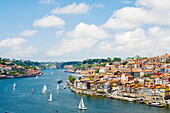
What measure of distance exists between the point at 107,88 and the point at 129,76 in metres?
10.1

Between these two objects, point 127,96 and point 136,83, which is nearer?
point 127,96

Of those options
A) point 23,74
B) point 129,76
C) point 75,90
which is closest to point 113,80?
point 129,76

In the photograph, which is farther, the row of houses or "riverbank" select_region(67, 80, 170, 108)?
the row of houses

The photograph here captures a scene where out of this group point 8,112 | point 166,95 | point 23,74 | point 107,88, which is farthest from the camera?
point 23,74

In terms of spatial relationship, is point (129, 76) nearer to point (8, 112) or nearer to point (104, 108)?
point (104, 108)

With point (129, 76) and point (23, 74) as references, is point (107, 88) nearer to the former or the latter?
point (129, 76)

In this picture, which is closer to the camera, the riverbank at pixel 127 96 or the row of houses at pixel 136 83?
the riverbank at pixel 127 96

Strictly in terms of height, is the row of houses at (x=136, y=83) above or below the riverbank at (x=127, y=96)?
above

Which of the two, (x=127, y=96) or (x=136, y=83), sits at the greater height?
(x=136, y=83)

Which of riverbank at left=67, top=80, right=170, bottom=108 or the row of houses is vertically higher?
the row of houses

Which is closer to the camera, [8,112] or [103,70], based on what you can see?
[8,112]

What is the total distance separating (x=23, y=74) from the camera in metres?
152

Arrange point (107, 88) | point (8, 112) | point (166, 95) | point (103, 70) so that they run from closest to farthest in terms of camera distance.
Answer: point (8, 112), point (166, 95), point (107, 88), point (103, 70)

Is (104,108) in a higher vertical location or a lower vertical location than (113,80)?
lower
